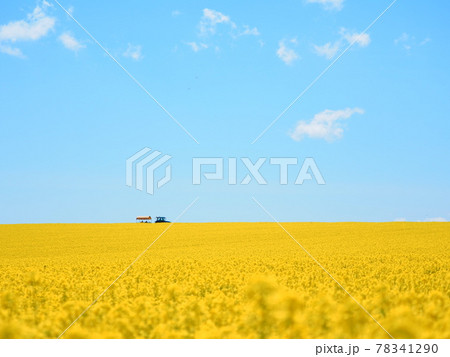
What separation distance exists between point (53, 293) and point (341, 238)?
30097 mm

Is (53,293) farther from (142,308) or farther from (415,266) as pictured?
(415,266)

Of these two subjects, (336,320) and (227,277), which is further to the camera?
(227,277)

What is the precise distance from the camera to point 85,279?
54.4 feet

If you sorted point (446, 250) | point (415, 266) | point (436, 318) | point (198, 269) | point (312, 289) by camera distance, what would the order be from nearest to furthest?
point (436, 318), point (312, 289), point (198, 269), point (415, 266), point (446, 250)

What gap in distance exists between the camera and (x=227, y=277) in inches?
634

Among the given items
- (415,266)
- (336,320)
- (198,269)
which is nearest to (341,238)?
(415,266)

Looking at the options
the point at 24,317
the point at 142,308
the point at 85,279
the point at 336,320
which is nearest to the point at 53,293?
the point at 85,279

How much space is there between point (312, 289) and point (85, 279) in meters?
8.70

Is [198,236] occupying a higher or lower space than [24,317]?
higher
